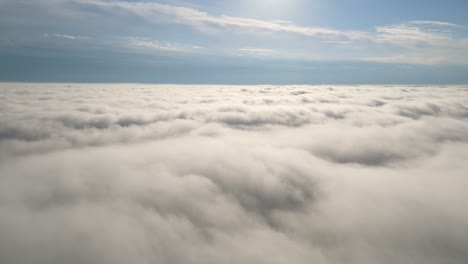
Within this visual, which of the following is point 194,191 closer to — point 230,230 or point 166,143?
point 230,230

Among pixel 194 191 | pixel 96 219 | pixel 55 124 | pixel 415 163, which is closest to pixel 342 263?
pixel 194 191

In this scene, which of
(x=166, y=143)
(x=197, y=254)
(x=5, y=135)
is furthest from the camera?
(x=5, y=135)

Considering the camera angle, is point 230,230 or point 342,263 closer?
point 342,263

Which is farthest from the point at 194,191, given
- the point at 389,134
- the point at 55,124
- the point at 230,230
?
the point at 389,134

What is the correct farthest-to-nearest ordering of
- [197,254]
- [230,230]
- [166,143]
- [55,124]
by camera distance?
[55,124], [166,143], [230,230], [197,254]

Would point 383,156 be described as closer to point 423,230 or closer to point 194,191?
point 423,230

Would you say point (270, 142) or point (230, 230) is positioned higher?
point (270, 142)

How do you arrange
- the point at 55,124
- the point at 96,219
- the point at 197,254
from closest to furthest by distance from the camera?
the point at 197,254 → the point at 96,219 → the point at 55,124

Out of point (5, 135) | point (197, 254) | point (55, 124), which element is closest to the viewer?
point (197, 254)

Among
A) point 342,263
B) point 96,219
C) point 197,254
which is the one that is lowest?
point 342,263
